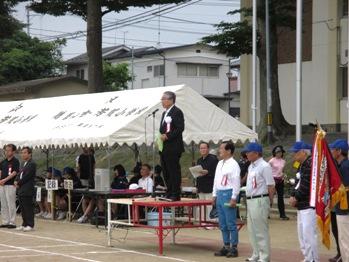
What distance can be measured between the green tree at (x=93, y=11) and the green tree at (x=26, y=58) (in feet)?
61.5

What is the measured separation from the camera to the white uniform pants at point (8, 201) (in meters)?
17.1

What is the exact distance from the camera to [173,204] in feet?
40.8

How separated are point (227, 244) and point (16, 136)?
31.1 ft

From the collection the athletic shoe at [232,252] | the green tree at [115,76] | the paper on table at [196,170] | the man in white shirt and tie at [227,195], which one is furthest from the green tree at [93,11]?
the green tree at [115,76]

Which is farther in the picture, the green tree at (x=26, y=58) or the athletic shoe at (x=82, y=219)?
the green tree at (x=26, y=58)

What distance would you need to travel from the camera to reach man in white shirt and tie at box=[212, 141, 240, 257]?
12000 millimetres

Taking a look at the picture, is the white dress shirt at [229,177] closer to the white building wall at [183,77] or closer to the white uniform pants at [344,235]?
the white uniform pants at [344,235]

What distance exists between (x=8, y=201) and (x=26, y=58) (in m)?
37.6

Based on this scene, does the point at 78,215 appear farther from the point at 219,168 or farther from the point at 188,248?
the point at 219,168

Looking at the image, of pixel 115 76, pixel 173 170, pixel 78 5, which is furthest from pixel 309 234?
pixel 115 76

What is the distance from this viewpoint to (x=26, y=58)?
5331 cm

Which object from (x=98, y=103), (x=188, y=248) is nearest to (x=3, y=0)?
(x=98, y=103)

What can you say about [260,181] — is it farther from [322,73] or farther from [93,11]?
[322,73]

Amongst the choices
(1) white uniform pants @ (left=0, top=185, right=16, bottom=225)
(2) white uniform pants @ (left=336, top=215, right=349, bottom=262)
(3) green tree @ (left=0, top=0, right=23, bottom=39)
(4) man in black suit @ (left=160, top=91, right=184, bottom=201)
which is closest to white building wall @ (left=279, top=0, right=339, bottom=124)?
(3) green tree @ (left=0, top=0, right=23, bottom=39)
